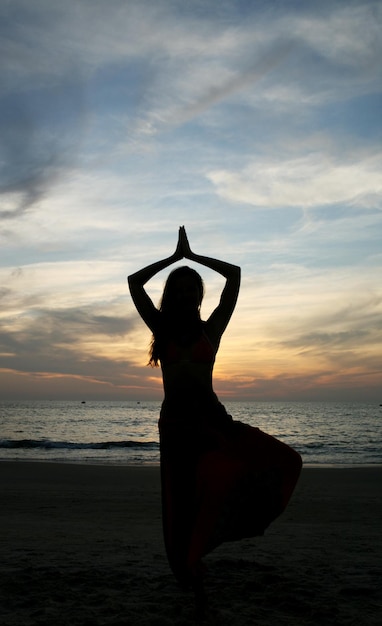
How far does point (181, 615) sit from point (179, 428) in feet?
4.61

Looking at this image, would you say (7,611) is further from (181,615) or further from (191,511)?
(191,511)

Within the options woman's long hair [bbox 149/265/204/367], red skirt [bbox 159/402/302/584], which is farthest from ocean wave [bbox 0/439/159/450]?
woman's long hair [bbox 149/265/204/367]

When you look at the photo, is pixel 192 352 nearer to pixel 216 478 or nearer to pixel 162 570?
pixel 216 478

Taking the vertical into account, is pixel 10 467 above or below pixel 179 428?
below

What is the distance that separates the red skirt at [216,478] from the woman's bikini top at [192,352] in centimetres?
34

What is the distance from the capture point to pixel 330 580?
4.85 m

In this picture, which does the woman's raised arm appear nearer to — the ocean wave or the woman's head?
the woman's head

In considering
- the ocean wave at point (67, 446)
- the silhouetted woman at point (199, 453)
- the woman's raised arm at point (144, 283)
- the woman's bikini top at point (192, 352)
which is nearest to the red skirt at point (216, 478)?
the silhouetted woman at point (199, 453)

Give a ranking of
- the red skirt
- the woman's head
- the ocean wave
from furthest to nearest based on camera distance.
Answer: the ocean wave
the woman's head
the red skirt

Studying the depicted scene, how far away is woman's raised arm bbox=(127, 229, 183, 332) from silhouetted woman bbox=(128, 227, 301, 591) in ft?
0.23

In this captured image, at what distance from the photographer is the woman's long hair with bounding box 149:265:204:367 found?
12.9 feet

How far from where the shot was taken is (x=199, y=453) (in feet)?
12.4

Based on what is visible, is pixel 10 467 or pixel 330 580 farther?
pixel 10 467

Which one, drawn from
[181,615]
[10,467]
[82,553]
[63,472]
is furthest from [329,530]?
[10,467]
